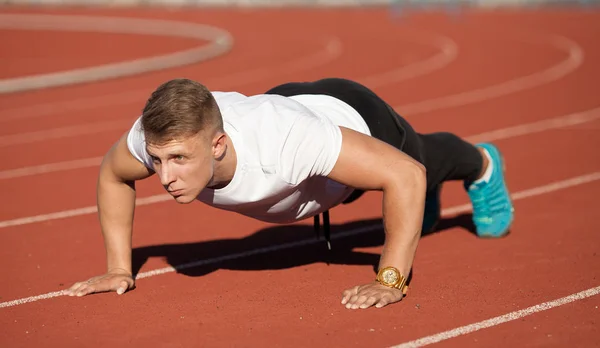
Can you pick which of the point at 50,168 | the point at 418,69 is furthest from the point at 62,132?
the point at 418,69

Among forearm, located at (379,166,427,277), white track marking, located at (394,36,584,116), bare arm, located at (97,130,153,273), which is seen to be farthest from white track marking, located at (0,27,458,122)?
forearm, located at (379,166,427,277)

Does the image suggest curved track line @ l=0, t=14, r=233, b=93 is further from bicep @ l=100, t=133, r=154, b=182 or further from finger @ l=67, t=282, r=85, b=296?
bicep @ l=100, t=133, r=154, b=182

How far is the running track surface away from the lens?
4746 mm

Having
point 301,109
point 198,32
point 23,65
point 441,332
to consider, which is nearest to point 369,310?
point 441,332

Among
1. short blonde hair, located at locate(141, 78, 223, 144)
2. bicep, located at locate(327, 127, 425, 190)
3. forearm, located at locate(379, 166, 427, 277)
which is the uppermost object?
short blonde hair, located at locate(141, 78, 223, 144)

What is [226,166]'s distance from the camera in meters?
4.59

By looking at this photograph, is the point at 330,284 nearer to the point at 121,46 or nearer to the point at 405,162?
the point at 405,162

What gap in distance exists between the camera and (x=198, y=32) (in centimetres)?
2350

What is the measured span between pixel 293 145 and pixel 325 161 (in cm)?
17

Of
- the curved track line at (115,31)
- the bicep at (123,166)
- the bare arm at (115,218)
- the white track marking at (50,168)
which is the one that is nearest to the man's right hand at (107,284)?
the bare arm at (115,218)

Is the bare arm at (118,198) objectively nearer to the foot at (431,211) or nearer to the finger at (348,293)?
the finger at (348,293)

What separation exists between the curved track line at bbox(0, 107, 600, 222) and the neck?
10.3ft

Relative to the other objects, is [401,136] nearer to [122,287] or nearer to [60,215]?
[122,287]

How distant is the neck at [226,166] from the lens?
457 centimetres
